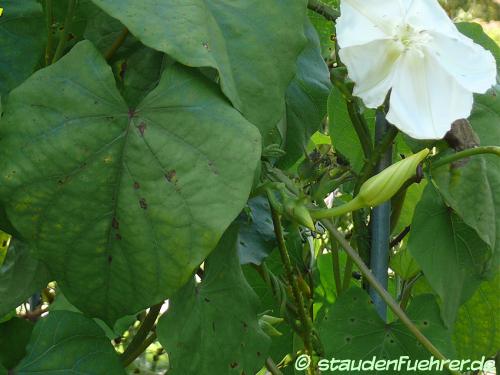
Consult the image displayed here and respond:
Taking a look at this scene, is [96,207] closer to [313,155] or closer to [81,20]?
[81,20]

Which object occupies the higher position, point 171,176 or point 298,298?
point 171,176

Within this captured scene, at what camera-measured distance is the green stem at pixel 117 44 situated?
21.8 inches

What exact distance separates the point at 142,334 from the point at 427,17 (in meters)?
0.36

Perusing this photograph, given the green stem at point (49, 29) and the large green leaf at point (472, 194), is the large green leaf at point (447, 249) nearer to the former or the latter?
the large green leaf at point (472, 194)

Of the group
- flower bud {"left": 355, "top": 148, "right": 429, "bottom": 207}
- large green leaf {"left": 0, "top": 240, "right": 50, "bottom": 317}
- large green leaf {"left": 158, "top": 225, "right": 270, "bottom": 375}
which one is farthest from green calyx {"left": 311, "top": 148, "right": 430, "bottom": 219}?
large green leaf {"left": 0, "top": 240, "right": 50, "bottom": 317}

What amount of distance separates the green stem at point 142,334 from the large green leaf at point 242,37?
209mm

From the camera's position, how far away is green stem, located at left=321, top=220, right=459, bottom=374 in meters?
0.66

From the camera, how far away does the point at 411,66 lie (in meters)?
0.60

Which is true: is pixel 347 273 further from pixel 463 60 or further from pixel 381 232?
pixel 463 60

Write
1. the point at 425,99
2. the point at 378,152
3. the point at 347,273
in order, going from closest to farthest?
the point at 425,99, the point at 378,152, the point at 347,273

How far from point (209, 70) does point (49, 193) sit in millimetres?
142

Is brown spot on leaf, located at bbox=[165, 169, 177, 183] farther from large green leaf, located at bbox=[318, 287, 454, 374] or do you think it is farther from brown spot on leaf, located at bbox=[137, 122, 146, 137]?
large green leaf, located at bbox=[318, 287, 454, 374]

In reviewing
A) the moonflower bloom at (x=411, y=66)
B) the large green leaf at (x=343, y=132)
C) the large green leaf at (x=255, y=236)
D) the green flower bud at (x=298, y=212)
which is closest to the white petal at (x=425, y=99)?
the moonflower bloom at (x=411, y=66)

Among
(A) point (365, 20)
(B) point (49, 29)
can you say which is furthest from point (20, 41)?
(A) point (365, 20)
